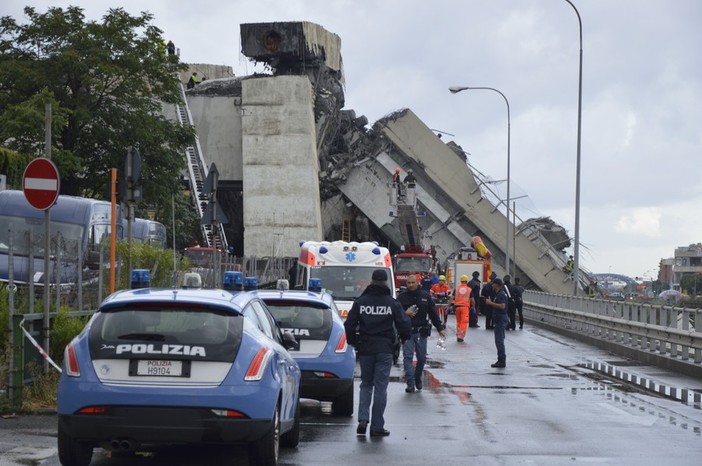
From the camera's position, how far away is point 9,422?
12.4 meters

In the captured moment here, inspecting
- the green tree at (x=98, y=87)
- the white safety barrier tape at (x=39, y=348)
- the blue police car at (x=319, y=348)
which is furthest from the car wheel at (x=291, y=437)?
the green tree at (x=98, y=87)

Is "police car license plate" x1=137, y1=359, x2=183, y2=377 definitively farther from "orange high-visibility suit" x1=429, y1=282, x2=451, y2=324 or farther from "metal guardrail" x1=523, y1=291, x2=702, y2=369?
"orange high-visibility suit" x1=429, y1=282, x2=451, y2=324

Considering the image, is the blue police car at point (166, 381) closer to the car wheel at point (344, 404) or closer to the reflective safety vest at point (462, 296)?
the car wheel at point (344, 404)

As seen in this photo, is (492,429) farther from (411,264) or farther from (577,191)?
(411,264)

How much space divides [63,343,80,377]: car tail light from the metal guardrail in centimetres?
1507

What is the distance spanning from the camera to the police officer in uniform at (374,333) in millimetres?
12875

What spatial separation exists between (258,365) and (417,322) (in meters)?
8.78

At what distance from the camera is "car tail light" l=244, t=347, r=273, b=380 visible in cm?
938

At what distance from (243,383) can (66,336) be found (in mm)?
6633

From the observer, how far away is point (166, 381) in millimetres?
9234

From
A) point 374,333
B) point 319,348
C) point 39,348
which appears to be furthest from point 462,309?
point 374,333

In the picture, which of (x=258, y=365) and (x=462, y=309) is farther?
(x=462, y=309)

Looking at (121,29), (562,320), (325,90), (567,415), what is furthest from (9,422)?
(325,90)

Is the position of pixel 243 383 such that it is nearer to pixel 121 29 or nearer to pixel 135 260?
pixel 135 260
